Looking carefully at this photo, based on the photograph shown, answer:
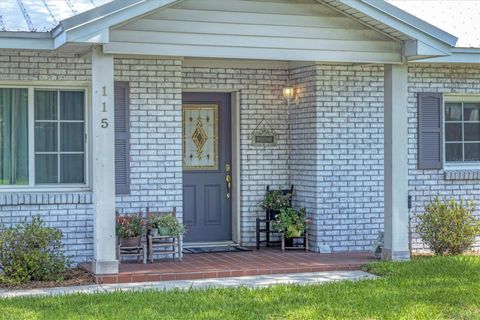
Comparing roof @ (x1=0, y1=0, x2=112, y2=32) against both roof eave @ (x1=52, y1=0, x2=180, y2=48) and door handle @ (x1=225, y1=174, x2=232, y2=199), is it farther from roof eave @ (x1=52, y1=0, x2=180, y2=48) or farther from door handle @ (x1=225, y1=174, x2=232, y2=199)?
door handle @ (x1=225, y1=174, x2=232, y2=199)

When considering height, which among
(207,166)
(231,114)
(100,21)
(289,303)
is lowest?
(289,303)

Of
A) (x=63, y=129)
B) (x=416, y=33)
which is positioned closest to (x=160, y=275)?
(x=63, y=129)

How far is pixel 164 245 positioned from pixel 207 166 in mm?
2086

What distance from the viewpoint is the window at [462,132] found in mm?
13367

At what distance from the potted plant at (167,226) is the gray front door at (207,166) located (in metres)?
1.51

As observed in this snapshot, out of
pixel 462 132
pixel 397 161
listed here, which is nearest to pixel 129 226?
pixel 397 161

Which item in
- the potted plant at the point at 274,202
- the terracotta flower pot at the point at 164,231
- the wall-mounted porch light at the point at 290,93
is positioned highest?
the wall-mounted porch light at the point at 290,93

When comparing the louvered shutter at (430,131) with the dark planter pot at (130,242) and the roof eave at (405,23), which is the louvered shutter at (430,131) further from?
the dark planter pot at (130,242)

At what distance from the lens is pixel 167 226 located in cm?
1138

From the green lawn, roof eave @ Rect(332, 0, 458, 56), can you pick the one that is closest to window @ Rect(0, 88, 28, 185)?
the green lawn

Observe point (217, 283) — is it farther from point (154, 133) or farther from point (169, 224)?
point (154, 133)

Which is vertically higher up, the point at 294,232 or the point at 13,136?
the point at 13,136

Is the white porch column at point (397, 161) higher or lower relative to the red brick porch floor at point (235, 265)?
higher

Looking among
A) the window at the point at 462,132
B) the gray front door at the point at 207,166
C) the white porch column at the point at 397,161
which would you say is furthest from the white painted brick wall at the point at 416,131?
the gray front door at the point at 207,166
